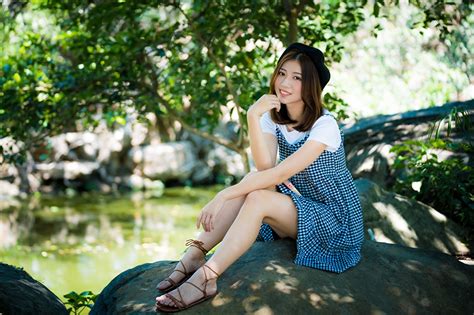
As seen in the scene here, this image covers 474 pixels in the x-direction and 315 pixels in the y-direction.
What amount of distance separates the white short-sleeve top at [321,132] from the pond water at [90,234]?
3.35m

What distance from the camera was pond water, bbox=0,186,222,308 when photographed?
6790 mm

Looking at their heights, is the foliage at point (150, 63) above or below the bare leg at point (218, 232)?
above

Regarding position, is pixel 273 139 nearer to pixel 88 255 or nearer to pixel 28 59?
pixel 28 59

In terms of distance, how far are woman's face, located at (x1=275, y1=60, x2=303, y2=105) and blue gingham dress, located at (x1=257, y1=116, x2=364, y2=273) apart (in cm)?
19

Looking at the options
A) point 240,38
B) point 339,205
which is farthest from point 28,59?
point 339,205

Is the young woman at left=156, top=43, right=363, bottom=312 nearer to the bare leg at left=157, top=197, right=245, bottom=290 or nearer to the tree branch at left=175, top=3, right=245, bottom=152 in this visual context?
the bare leg at left=157, top=197, right=245, bottom=290

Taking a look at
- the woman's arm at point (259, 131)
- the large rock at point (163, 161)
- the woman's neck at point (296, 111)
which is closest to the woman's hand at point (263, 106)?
the woman's arm at point (259, 131)

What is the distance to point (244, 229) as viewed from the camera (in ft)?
9.31

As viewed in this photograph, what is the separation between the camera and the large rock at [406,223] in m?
4.21

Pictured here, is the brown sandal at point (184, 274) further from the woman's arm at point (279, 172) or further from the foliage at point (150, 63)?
the foliage at point (150, 63)

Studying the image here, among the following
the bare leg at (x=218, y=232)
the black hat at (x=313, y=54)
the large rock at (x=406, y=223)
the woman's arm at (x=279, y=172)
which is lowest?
the large rock at (x=406, y=223)

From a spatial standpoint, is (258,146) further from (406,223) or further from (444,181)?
(444,181)

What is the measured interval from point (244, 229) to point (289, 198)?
30cm

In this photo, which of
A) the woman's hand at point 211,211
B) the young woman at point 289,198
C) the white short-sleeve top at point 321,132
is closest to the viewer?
the young woman at point 289,198
